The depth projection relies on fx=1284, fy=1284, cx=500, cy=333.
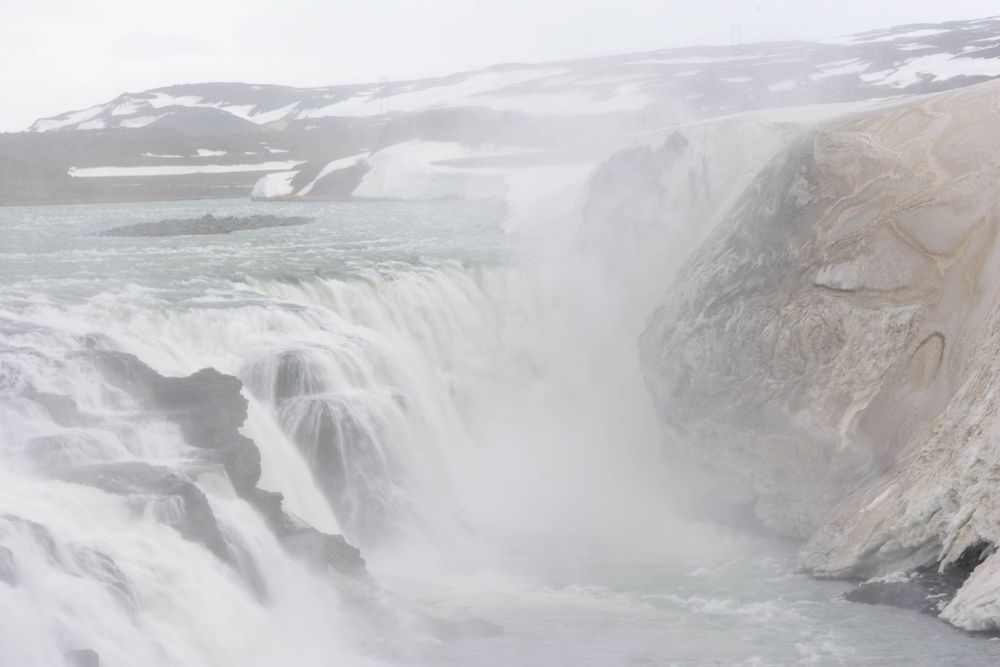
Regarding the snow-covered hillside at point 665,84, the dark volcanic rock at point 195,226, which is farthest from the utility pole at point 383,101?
the dark volcanic rock at point 195,226

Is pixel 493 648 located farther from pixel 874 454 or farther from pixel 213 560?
pixel 874 454

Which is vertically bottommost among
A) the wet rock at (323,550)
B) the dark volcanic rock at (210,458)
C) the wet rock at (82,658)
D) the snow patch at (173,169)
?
the wet rock at (82,658)

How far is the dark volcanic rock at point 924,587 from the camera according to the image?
12797 millimetres

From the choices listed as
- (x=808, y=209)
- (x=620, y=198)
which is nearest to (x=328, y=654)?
(x=808, y=209)

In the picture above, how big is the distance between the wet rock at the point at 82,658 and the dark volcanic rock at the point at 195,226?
2587 centimetres

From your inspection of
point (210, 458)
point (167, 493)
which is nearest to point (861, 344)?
point (210, 458)

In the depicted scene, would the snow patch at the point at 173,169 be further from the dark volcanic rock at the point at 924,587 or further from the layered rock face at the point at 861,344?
the dark volcanic rock at the point at 924,587

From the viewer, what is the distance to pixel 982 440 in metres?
12.9

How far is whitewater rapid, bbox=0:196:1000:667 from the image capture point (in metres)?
12.1

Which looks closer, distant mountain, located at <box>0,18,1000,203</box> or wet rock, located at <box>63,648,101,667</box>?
wet rock, located at <box>63,648,101,667</box>

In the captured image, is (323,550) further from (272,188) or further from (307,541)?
(272,188)

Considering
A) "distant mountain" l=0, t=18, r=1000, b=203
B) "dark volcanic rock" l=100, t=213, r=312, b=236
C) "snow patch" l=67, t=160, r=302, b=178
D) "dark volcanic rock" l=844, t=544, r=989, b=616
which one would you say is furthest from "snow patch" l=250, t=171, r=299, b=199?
"dark volcanic rock" l=844, t=544, r=989, b=616

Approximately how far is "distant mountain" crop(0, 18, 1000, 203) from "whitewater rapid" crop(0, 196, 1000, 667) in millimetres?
25773

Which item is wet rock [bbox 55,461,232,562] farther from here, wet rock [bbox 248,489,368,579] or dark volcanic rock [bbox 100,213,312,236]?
dark volcanic rock [bbox 100,213,312,236]
